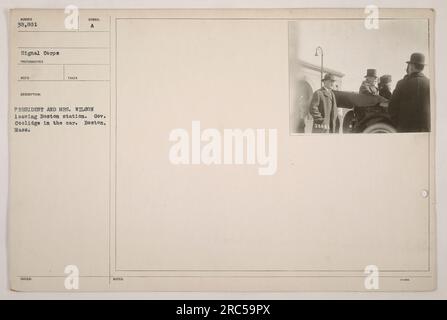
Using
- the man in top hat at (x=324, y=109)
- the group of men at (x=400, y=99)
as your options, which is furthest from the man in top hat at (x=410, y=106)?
the man in top hat at (x=324, y=109)

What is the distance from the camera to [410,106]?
41.6 inches

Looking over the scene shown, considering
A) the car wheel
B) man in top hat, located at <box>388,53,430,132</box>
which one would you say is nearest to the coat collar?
man in top hat, located at <box>388,53,430,132</box>

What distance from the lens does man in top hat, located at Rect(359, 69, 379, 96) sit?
106 cm

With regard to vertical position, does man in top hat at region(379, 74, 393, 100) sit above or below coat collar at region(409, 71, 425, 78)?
below

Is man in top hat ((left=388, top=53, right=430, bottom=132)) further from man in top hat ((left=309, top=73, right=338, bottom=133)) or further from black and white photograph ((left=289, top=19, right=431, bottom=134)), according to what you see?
man in top hat ((left=309, top=73, right=338, bottom=133))

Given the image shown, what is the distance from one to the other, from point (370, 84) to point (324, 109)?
13 cm

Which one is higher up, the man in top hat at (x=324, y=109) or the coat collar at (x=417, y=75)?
the coat collar at (x=417, y=75)

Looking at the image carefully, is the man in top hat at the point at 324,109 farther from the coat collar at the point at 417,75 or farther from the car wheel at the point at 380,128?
the coat collar at the point at 417,75

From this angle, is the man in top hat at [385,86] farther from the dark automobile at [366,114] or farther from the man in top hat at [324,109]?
the man in top hat at [324,109]

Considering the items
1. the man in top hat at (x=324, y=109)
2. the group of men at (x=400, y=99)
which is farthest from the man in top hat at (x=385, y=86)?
the man in top hat at (x=324, y=109)

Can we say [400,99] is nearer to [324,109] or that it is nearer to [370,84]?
[370,84]

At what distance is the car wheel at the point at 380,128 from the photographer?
1056mm

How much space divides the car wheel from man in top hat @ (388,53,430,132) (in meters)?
0.02
